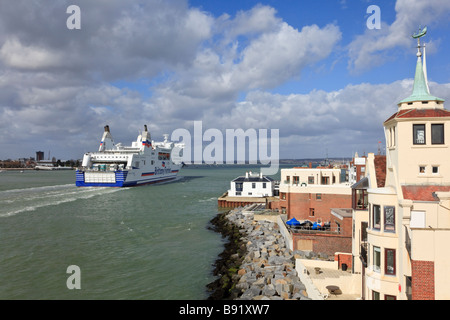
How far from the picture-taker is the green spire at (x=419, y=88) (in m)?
9.96

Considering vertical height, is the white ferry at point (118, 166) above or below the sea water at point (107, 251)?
above

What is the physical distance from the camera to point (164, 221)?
35.1 metres

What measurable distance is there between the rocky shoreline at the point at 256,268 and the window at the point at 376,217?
5.71 meters

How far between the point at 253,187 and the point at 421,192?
36.2m

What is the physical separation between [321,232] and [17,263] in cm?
2061

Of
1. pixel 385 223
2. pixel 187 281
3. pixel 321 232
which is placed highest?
pixel 385 223

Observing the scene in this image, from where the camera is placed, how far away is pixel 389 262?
32.6 ft

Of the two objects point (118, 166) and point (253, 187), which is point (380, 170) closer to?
point (253, 187)

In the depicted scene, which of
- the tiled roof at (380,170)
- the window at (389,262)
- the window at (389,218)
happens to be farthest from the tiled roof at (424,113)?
the window at (389,262)

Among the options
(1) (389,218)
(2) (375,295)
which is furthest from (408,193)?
(2) (375,295)

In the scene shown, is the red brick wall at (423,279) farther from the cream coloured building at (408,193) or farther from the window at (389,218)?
the window at (389,218)
